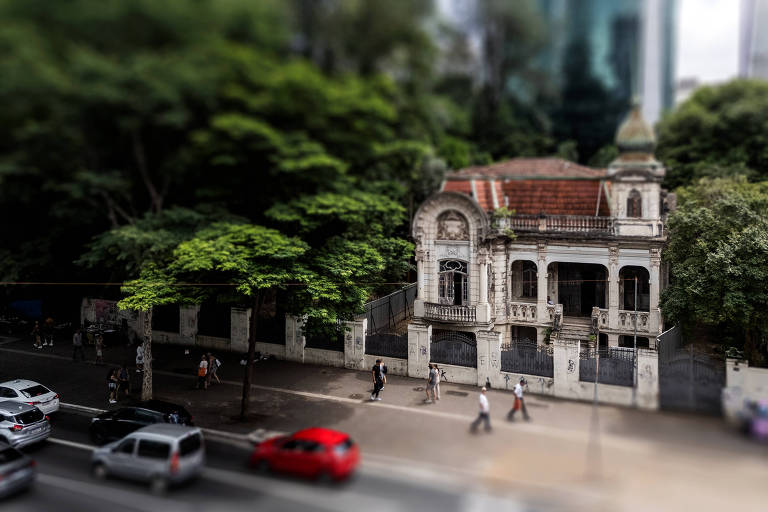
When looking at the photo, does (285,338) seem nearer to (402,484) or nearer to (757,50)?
(402,484)

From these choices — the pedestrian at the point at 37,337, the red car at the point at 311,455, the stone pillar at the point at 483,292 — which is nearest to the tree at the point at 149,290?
the red car at the point at 311,455

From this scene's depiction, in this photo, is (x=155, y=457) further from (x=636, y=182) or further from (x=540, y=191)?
(x=636, y=182)

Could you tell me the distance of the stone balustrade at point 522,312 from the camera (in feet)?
78.4

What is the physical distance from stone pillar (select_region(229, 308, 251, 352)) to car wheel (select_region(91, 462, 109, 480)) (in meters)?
11.3

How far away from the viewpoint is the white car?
17797 mm

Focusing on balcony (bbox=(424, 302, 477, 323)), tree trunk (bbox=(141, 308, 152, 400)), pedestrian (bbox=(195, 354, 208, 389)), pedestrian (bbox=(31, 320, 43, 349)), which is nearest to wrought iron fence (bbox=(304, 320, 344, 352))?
balcony (bbox=(424, 302, 477, 323))

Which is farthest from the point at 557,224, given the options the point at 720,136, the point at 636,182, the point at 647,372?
the point at 720,136

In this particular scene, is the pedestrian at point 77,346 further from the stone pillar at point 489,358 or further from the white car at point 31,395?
the stone pillar at point 489,358

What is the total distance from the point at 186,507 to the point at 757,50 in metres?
25.6

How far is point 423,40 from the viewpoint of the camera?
36.8 ft

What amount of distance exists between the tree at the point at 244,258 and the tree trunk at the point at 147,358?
234cm

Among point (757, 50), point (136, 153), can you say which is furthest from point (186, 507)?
point (757, 50)

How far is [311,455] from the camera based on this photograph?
1188cm

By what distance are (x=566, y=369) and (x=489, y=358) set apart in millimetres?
2566
